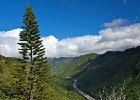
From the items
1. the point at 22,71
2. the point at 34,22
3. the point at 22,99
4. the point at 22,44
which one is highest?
the point at 34,22

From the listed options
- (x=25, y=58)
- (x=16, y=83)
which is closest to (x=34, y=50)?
(x=25, y=58)

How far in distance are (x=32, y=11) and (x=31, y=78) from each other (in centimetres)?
1662

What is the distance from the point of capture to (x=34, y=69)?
279ft

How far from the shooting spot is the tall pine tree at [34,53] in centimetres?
8469

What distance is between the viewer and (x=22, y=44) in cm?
8606

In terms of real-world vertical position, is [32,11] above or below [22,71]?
above

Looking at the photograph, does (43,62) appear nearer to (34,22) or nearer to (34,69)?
(34,69)

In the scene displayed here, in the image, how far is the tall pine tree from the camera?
8469 cm

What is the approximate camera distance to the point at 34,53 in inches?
3396

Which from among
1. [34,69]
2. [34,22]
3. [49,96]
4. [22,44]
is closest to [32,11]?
[34,22]

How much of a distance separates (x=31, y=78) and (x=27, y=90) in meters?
3.04

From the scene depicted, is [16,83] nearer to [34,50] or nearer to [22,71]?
[22,71]

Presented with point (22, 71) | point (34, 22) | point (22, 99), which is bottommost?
point (22, 99)

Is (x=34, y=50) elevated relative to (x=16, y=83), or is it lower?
elevated
